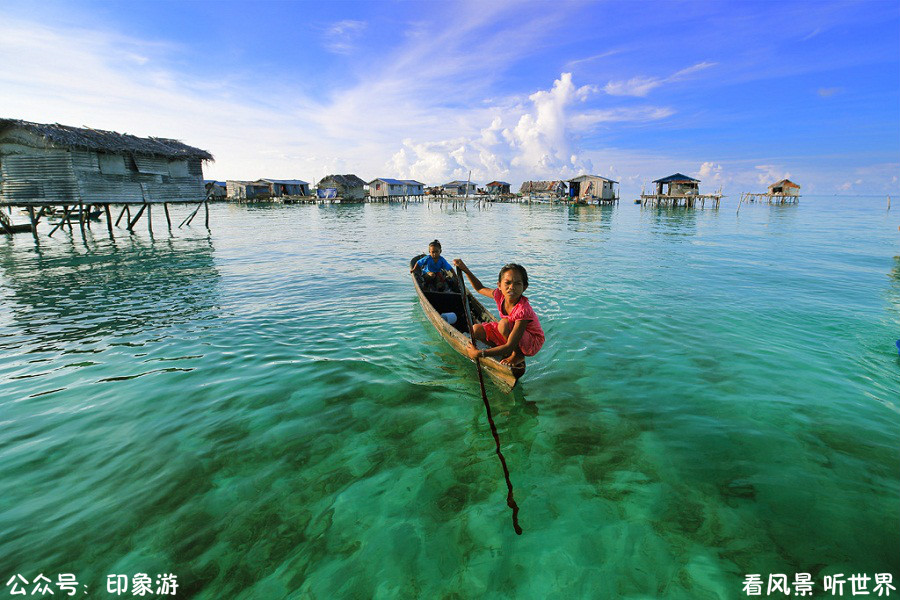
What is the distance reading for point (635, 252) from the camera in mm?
20422

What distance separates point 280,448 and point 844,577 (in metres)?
5.48

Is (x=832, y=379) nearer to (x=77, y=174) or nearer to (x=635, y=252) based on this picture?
(x=635, y=252)

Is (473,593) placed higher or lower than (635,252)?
lower

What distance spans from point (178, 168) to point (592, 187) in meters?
58.7

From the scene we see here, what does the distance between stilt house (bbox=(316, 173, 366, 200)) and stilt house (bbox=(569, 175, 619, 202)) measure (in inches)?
1562

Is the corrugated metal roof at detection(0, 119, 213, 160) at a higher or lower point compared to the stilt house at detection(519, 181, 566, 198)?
lower

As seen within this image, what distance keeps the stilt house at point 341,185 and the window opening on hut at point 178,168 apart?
48338 millimetres

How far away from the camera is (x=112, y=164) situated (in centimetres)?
2116

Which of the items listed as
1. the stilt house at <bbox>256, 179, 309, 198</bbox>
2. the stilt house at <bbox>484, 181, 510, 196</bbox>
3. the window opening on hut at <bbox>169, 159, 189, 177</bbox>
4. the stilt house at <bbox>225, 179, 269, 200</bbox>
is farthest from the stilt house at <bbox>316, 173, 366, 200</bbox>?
the window opening on hut at <bbox>169, 159, 189, 177</bbox>

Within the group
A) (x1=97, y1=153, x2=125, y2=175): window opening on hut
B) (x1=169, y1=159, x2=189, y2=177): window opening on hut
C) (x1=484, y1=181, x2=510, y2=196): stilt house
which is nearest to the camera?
(x1=97, y1=153, x2=125, y2=175): window opening on hut

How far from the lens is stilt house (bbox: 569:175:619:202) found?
2552 inches

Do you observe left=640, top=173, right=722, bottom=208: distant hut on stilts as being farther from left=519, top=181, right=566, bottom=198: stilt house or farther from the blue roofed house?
the blue roofed house

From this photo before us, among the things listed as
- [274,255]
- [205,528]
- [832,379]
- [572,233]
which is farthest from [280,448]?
[572,233]

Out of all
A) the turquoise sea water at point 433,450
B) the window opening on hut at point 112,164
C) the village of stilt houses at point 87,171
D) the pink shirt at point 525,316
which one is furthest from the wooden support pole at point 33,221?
the pink shirt at point 525,316
